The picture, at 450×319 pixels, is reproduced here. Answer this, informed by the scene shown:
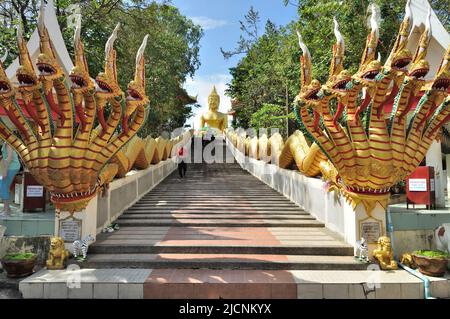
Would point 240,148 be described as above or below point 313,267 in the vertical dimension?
above

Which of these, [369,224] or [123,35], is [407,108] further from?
[123,35]

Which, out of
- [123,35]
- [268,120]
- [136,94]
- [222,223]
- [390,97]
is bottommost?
[222,223]

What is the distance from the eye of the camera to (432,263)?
209 inches

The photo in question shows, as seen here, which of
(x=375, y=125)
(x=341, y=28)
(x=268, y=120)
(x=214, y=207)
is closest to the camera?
(x=375, y=125)

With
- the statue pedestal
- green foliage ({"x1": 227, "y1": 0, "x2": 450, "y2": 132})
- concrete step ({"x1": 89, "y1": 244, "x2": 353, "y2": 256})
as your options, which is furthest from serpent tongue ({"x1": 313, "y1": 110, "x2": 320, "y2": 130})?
green foliage ({"x1": 227, "y1": 0, "x2": 450, "y2": 132})

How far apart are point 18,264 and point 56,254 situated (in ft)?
1.90

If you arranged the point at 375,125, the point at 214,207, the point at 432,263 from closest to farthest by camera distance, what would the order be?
the point at 432,263, the point at 375,125, the point at 214,207

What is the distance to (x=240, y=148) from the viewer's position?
20.8 meters

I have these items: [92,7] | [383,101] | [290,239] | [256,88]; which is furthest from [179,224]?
[256,88]

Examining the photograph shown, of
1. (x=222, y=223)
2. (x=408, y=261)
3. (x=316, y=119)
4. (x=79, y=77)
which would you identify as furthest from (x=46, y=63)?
(x=408, y=261)

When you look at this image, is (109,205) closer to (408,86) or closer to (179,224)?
(179,224)

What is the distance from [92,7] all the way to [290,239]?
41.7ft

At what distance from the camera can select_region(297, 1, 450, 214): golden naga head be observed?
582 centimetres

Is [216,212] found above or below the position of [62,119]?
below
